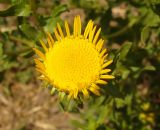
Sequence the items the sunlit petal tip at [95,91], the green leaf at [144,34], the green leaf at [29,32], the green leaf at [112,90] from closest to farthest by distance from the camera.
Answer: the sunlit petal tip at [95,91], the green leaf at [112,90], the green leaf at [144,34], the green leaf at [29,32]

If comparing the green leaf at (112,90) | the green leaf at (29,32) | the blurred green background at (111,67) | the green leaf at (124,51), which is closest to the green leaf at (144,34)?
the blurred green background at (111,67)

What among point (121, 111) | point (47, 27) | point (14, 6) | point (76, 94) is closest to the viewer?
point (76, 94)

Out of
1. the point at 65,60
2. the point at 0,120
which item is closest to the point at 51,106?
the point at 0,120

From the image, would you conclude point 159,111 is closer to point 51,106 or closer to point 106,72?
point 51,106

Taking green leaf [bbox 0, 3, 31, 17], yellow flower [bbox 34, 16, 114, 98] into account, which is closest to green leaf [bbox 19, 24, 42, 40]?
green leaf [bbox 0, 3, 31, 17]

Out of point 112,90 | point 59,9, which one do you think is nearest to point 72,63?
point 112,90

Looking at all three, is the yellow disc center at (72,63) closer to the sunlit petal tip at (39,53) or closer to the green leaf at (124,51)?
the sunlit petal tip at (39,53)

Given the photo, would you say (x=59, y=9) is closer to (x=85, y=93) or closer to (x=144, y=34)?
(x=144, y=34)
